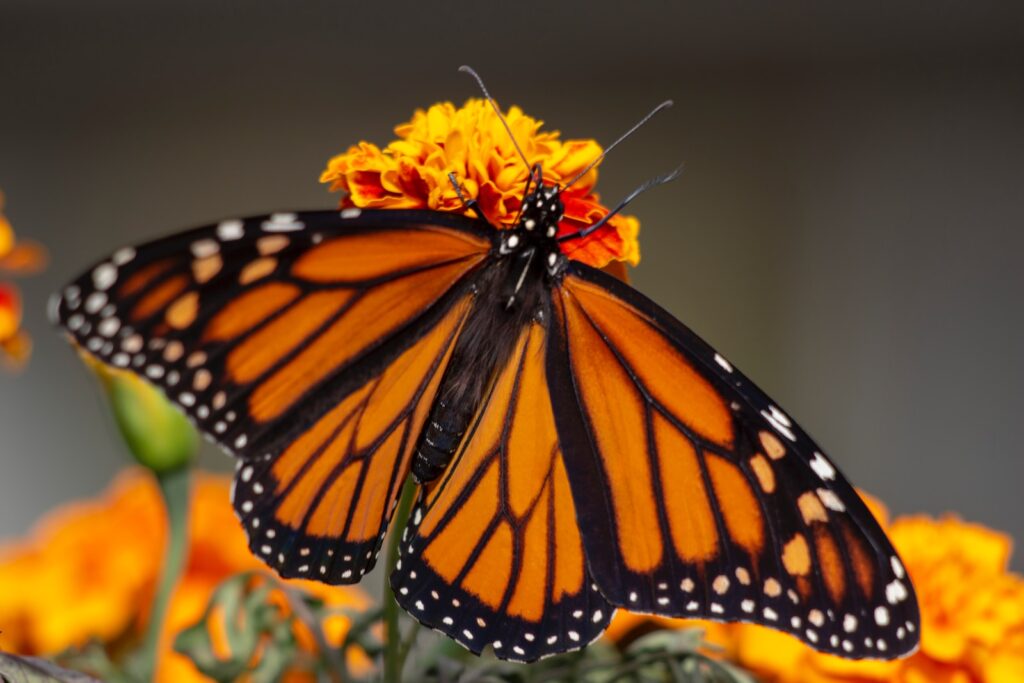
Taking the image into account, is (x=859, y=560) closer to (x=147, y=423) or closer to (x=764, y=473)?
(x=764, y=473)

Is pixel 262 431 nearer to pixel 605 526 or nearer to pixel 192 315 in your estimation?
pixel 192 315

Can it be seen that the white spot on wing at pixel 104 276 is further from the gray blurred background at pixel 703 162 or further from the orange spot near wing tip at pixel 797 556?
the gray blurred background at pixel 703 162

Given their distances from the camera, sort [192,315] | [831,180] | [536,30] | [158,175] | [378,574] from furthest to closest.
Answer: [158,175]
[831,180]
[536,30]
[378,574]
[192,315]

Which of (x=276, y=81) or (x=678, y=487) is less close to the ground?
(x=276, y=81)

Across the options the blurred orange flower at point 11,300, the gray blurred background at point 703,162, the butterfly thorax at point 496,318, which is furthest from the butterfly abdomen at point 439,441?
the gray blurred background at point 703,162

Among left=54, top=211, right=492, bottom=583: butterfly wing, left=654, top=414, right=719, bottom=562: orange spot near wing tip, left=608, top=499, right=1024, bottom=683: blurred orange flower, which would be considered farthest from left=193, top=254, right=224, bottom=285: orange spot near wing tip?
left=608, top=499, right=1024, bottom=683: blurred orange flower

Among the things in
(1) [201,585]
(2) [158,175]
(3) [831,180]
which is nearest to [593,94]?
(3) [831,180]
